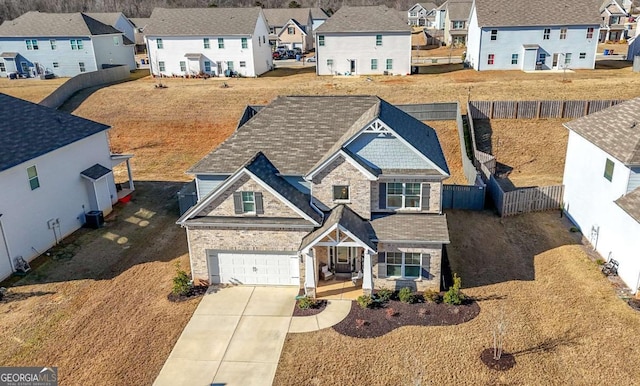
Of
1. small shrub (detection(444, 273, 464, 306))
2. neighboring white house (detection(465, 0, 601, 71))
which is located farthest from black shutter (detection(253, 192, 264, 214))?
neighboring white house (detection(465, 0, 601, 71))

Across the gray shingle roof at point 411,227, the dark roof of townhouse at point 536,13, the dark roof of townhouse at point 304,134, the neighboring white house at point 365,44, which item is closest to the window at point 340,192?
the dark roof of townhouse at point 304,134

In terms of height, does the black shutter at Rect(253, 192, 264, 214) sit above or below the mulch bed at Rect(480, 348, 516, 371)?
above

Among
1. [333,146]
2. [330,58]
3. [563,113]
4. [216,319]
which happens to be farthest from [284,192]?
[330,58]

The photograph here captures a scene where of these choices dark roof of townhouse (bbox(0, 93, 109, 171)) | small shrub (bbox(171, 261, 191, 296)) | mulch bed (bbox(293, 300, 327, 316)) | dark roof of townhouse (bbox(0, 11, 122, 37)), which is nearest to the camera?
mulch bed (bbox(293, 300, 327, 316))

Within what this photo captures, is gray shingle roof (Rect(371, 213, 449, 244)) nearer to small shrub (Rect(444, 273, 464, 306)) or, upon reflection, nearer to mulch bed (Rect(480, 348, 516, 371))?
small shrub (Rect(444, 273, 464, 306))

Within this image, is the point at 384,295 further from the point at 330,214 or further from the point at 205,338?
the point at 205,338

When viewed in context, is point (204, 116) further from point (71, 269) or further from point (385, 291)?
point (385, 291)
